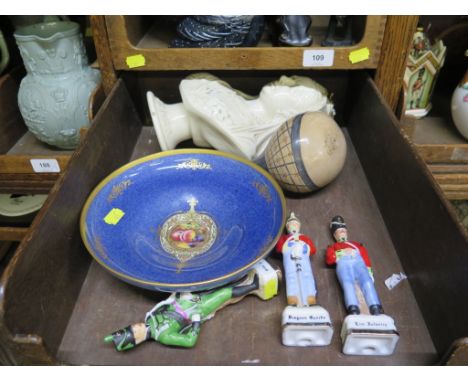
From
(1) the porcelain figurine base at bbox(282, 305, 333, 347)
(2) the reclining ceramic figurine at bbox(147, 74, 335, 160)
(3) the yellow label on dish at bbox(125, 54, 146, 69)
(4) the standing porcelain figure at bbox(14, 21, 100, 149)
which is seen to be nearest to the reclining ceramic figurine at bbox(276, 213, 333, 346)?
(1) the porcelain figurine base at bbox(282, 305, 333, 347)

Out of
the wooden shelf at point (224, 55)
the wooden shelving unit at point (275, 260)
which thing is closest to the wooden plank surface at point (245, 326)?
the wooden shelving unit at point (275, 260)

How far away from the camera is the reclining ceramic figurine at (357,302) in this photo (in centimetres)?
49

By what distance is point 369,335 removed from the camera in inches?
19.4

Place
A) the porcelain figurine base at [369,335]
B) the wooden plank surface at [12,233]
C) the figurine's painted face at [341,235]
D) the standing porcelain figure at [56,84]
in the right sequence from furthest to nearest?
the wooden plank surface at [12,233] → the standing porcelain figure at [56,84] → the figurine's painted face at [341,235] → the porcelain figurine base at [369,335]

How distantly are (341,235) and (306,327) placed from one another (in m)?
0.21

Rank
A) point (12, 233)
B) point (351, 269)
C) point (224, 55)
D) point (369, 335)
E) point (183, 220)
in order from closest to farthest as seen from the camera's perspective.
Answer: point (369, 335) → point (351, 269) → point (183, 220) → point (224, 55) → point (12, 233)

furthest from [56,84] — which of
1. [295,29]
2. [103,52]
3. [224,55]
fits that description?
[295,29]

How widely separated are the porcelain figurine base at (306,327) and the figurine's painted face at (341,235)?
171mm

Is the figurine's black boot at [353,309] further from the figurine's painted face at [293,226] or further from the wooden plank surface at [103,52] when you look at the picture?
the wooden plank surface at [103,52]

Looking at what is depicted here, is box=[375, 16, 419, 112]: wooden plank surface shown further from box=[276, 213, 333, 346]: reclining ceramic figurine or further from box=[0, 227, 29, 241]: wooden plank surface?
box=[0, 227, 29, 241]: wooden plank surface

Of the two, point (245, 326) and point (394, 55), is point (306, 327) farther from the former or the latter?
point (394, 55)

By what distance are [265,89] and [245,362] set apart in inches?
21.8

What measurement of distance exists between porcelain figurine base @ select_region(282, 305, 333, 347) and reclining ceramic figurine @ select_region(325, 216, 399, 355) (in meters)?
0.03

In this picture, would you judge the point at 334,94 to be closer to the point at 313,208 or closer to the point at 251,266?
the point at 313,208
